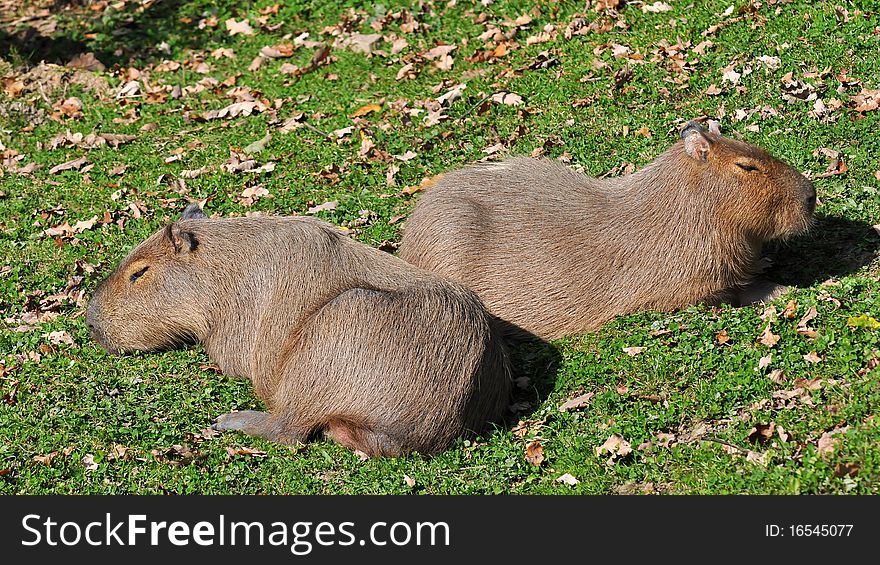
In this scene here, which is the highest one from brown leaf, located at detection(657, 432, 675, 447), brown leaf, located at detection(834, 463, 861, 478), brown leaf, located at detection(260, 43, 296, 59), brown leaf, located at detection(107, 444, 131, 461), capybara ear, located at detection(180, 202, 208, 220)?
capybara ear, located at detection(180, 202, 208, 220)

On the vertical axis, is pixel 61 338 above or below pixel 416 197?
below

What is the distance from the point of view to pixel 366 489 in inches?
218

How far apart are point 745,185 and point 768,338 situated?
3.74 ft

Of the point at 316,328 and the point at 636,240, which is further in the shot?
the point at 636,240

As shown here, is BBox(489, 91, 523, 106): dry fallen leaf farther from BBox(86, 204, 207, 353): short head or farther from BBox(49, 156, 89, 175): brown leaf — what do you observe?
BBox(86, 204, 207, 353): short head

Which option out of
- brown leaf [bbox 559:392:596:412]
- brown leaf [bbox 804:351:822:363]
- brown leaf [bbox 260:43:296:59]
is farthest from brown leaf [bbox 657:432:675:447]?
brown leaf [bbox 260:43:296:59]

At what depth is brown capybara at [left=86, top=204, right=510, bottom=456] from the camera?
5.76m

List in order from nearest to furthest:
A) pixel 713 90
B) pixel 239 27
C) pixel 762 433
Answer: pixel 762 433 → pixel 713 90 → pixel 239 27

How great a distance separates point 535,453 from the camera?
226 inches

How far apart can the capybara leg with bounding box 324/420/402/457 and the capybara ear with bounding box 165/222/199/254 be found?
1.39 m

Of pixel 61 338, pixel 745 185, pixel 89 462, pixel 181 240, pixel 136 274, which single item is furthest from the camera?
pixel 61 338

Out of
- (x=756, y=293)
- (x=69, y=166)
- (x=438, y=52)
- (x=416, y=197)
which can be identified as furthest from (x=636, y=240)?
(x=69, y=166)

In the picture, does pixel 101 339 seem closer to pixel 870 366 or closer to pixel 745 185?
pixel 745 185

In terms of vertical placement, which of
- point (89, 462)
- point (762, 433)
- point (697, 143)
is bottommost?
point (89, 462)
